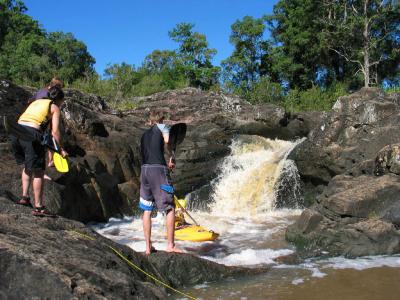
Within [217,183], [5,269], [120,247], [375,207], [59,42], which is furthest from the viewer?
[59,42]

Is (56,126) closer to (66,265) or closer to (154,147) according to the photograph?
(154,147)

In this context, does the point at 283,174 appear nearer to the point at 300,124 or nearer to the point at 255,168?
the point at 255,168

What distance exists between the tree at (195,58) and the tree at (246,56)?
1.44m

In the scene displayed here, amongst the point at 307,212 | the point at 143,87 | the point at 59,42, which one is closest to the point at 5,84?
the point at 307,212

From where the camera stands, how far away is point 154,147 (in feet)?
18.5

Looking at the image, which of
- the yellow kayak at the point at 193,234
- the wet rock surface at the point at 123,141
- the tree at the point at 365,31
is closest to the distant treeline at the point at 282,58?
the tree at the point at 365,31

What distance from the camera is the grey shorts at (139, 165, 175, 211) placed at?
5637mm

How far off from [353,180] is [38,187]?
674 centimetres

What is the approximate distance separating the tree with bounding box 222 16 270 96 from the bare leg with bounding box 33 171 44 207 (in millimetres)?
30864

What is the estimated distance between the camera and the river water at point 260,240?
5.30m

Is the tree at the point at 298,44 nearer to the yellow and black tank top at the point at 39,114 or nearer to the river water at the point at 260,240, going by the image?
the river water at the point at 260,240

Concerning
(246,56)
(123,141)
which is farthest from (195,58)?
(123,141)

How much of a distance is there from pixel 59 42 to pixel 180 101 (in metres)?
26.1

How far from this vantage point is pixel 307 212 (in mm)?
8734
